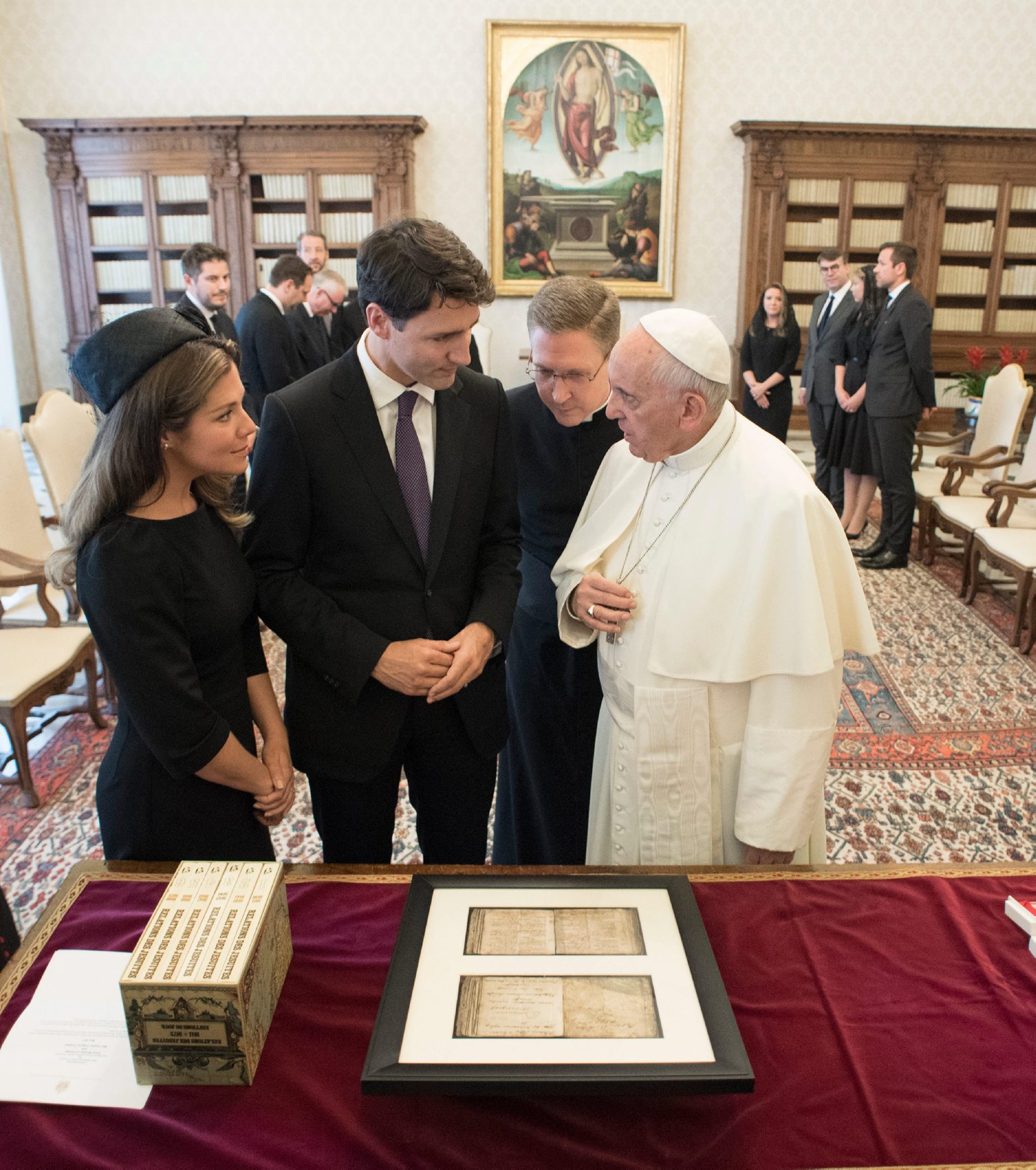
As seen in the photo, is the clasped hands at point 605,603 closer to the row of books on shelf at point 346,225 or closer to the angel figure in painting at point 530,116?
the row of books on shelf at point 346,225

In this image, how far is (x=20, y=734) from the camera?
11.8ft

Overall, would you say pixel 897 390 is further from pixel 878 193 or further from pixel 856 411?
pixel 878 193

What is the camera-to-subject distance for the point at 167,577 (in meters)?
1.69

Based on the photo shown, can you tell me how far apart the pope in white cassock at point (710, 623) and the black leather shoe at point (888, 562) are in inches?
195

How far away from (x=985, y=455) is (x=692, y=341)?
18.7ft

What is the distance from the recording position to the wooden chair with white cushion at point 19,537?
4.25 metres

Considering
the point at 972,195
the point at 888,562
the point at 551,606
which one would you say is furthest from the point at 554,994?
the point at 972,195

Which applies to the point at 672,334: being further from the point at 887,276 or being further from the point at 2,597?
the point at 887,276

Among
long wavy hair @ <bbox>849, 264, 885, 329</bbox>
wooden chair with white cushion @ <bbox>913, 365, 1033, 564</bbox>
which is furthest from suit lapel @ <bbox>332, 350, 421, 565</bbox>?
long wavy hair @ <bbox>849, 264, 885, 329</bbox>

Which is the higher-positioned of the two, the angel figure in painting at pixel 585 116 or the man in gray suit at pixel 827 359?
the angel figure in painting at pixel 585 116

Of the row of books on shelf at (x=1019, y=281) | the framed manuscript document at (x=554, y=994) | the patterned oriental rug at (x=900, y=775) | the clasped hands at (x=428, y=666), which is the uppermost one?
the row of books on shelf at (x=1019, y=281)

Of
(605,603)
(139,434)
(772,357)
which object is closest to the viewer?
(139,434)

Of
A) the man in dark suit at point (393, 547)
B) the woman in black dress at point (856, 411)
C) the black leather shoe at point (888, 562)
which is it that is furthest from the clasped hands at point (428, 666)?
the woman in black dress at point (856, 411)

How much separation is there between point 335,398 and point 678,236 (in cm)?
921
